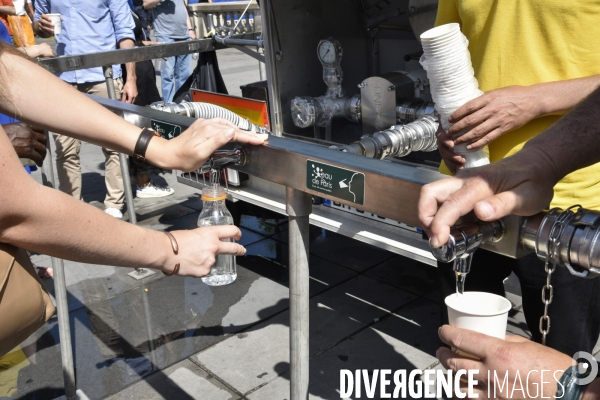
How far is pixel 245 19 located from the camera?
6113mm

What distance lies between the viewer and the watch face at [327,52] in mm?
3936

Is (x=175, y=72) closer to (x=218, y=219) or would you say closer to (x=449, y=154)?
(x=218, y=219)

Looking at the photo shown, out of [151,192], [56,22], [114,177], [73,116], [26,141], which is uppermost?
[56,22]

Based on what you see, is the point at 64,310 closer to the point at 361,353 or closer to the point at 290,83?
the point at 361,353

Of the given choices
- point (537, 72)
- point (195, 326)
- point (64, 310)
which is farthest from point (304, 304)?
point (195, 326)

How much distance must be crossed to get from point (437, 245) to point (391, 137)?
7.23 ft

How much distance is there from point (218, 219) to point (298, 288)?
1.22 metres

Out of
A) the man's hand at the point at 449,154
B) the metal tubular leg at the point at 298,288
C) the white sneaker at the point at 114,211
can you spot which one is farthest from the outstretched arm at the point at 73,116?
the white sneaker at the point at 114,211

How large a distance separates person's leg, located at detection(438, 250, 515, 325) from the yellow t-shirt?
303 millimetres

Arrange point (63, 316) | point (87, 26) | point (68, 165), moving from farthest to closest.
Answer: point (87, 26) < point (68, 165) < point (63, 316)

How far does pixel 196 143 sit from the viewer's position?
5.11 ft

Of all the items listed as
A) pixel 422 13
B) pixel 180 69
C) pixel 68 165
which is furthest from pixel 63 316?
pixel 180 69

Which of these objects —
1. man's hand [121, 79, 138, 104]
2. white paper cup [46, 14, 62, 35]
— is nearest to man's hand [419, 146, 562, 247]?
white paper cup [46, 14, 62, 35]

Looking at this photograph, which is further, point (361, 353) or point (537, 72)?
point (361, 353)
